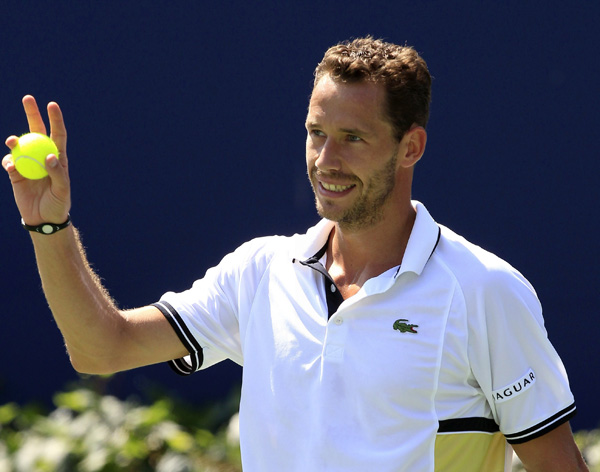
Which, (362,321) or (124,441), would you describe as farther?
(124,441)

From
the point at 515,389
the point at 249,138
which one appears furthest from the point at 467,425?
the point at 249,138

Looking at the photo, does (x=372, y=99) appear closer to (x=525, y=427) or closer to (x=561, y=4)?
(x=525, y=427)

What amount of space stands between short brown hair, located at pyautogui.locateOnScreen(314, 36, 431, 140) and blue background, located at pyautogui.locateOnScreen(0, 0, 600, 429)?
248 centimetres

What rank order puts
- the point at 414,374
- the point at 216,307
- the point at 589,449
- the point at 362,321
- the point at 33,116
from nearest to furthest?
1. the point at 414,374
2. the point at 362,321
3. the point at 33,116
4. the point at 216,307
5. the point at 589,449

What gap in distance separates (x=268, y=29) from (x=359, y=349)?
322 cm

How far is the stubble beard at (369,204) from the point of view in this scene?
2.60 meters

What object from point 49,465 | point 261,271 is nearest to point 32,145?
point 261,271

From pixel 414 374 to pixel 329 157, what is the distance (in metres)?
0.63

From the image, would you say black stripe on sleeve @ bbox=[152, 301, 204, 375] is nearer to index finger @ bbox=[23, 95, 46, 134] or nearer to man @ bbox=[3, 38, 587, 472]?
man @ bbox=[3, 38, 587, 472]

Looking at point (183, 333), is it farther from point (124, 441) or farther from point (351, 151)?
point (124, 441)

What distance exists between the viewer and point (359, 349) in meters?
2.46

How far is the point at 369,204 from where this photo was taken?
2607 mm

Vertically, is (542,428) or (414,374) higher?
(414,374)

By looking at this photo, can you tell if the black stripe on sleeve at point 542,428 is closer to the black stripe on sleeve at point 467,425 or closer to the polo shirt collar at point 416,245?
the black stripe on sleeve at point 467,425
